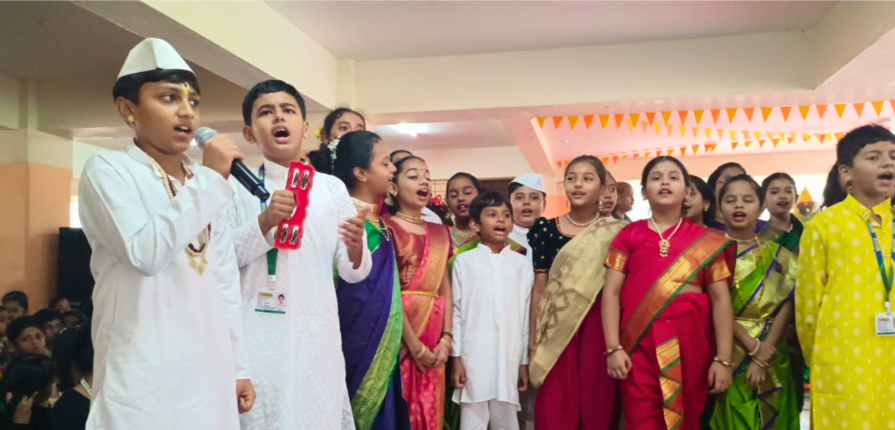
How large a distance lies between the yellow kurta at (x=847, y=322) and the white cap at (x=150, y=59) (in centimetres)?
213

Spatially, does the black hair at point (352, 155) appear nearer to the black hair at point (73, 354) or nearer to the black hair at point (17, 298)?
the black hair at point (73, 354)

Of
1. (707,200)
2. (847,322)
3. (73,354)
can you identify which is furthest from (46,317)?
(847,322)

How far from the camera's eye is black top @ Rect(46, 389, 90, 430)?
2137 millimetres

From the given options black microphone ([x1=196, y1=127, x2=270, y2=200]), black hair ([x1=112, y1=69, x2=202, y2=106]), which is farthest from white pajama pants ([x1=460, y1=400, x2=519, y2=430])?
black hair ([x1=112, y1=69, x2=202, y2=106])

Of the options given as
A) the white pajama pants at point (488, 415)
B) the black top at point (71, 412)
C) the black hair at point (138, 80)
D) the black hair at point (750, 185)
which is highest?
the black hair at point (138, 80)

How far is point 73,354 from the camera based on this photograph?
7.32ft

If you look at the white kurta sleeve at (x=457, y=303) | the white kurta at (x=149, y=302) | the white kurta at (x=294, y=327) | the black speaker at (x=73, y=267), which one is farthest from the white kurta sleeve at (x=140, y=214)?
the black speaker at (x=73, y=267)

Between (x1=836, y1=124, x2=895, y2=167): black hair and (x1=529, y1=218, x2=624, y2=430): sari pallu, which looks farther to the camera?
(x1=529, y1=218, x2=624, y2=430): sari pallu

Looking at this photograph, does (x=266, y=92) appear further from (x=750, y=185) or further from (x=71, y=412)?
(x=750, y=185)

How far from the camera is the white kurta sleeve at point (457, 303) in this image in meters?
2.62

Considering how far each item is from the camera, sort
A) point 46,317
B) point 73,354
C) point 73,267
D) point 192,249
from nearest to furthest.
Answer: point 192,249 < point 73,354 < point 46,317 < point 73,267

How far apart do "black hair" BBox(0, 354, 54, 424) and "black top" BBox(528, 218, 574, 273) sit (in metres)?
2.09

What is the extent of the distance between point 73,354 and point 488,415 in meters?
1.59

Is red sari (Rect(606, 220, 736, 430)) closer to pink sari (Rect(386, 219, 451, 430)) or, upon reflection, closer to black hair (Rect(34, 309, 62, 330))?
pink sari (Rect(386, 219, 451, 430))
